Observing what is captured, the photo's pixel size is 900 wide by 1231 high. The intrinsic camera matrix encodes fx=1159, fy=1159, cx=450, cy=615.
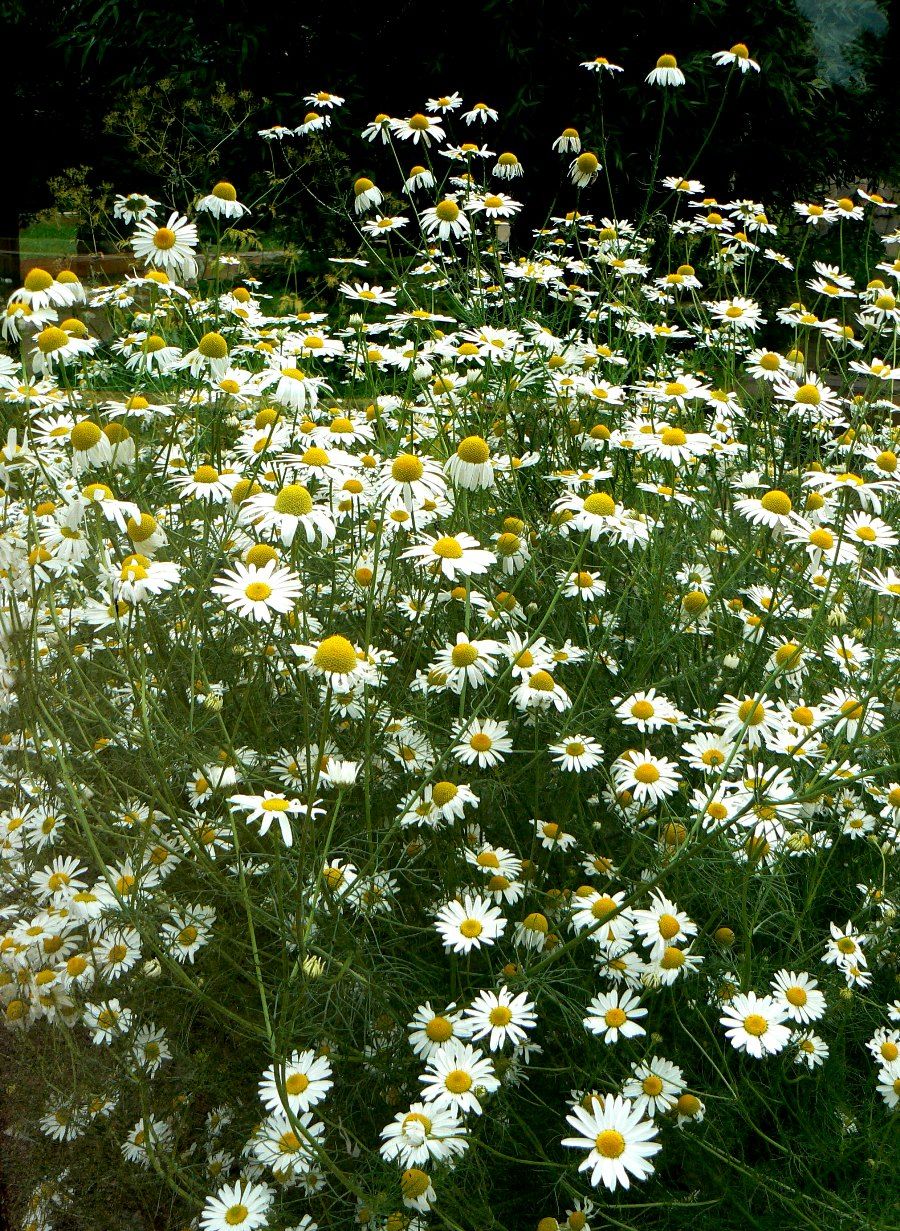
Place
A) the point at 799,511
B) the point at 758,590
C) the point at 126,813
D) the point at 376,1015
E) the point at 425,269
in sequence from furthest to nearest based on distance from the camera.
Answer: the point at 425,269
the point at 799,511
the point at 758,590
the point at 126,813
the point at 376,1015

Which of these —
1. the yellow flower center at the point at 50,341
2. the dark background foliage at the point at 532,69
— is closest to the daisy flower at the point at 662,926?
the yellow flower center at the point at 50,341

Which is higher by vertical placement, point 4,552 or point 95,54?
point 95,54

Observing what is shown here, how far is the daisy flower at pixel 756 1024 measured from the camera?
5.63 ft

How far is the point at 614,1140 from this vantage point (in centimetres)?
155

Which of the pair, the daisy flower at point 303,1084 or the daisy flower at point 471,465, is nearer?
the daisy flower at point 303,1084

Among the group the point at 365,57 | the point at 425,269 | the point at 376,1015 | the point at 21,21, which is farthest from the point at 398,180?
the point at 376,1015

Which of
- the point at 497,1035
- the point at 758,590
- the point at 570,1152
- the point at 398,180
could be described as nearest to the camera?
the point at 497,1035

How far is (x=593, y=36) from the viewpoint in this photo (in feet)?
23.1

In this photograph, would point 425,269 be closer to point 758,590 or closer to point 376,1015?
point 758,590

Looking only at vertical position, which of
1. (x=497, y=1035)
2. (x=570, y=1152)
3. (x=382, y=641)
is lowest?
(x=570, y=1152)

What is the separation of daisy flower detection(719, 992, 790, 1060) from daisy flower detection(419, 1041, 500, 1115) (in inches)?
14.7

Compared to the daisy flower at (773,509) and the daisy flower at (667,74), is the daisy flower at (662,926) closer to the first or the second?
the daisy flower at (773,509)

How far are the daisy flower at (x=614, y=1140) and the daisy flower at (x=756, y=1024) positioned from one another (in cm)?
21

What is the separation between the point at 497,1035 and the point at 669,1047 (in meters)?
0.48
